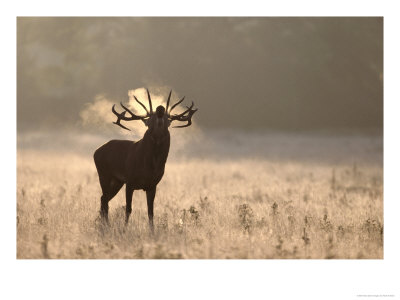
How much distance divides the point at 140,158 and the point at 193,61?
3.33 meters

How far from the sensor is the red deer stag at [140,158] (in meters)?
9.59

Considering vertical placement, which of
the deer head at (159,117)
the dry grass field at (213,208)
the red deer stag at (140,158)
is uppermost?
the deer head at (159,117)

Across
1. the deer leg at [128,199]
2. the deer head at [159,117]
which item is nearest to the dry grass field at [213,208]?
the deer leg at [128,199]

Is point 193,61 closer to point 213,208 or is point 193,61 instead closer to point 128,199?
point 213,208

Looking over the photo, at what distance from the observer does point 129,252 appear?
9219 mm

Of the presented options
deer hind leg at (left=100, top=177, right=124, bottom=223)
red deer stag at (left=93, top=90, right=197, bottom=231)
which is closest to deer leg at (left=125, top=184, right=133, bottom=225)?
red deer stag at (left=93, top=90, right=197, bottom=231)

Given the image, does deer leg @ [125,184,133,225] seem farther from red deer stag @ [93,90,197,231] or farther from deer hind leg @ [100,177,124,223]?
deer hind leg @ [100,177,124,223]

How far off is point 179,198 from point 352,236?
4.33 m

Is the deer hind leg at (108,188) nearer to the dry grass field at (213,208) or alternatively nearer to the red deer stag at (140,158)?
the red deer stag at (140,158)

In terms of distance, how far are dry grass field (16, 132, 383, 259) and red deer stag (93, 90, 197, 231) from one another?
44cm

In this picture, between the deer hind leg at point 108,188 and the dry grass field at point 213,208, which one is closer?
the dry grass field at point 213,208

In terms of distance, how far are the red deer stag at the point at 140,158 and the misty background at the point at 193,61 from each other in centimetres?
→ 96

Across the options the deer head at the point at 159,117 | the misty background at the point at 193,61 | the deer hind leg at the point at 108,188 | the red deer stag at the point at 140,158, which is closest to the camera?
the deer head at the point at 159,117
